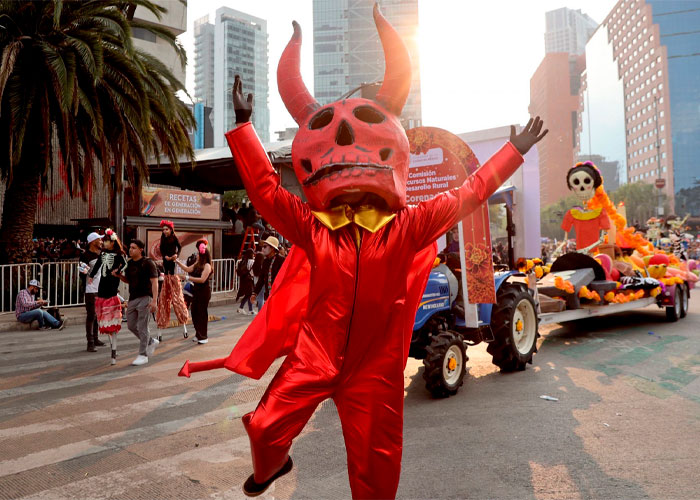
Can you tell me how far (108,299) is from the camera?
690 cm

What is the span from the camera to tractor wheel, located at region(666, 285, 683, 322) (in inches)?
397

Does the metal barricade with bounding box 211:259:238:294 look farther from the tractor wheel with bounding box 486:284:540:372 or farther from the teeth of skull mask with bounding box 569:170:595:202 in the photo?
the tractor wheel with bounding box 486:284:540:372

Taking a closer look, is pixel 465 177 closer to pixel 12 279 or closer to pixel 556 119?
pixel 12 279

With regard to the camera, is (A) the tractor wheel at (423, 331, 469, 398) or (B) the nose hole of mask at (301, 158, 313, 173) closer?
(B) the nose hole of mask at (301, 158, 313, 173)

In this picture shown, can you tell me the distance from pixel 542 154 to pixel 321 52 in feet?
188

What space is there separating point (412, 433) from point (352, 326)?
216 cm

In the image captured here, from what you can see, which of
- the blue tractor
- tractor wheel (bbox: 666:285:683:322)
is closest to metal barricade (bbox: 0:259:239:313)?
the blue tractor

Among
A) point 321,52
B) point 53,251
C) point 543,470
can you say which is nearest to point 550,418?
point 543,470

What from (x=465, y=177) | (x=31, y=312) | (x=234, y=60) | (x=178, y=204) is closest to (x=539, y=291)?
(x=465, y=177)

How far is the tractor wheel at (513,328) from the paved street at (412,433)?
23 centimetres

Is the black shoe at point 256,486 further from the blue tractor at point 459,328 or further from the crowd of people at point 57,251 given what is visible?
the crowd of people at point 57,251

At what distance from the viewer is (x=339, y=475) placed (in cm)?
339

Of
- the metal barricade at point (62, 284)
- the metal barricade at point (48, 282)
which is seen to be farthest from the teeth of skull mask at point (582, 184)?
→ the metal barricade at point (62, 284)

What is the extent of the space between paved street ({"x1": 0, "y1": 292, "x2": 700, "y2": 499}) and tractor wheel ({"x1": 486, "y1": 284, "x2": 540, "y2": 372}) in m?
0.23
